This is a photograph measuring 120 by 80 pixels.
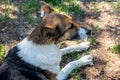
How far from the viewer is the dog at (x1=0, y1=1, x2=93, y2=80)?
16.4 ft

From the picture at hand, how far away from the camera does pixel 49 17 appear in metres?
5.10

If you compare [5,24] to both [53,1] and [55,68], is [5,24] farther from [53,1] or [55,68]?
[55,68]

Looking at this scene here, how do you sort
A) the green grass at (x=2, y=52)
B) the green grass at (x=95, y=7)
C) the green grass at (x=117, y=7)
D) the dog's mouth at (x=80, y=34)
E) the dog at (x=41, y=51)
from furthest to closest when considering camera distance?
the green grass at (x=95, y=7)
the green grass at (x=117, y=7)
the green grass at (x=2, y=52)
the dog's mouth at (x=80, y=34)
the dog at (x=41, y=51)

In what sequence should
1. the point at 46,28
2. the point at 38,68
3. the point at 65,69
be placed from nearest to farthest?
the point at 46,28
the point at 38,68
the point at 65,69

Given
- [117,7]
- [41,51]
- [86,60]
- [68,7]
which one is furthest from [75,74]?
[117,7]

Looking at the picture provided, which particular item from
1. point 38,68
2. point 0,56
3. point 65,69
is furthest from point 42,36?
point 0,56

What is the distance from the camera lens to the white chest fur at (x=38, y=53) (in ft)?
16.7

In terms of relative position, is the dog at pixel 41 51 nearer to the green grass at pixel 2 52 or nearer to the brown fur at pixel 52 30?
the brown fur at pixel 52 30

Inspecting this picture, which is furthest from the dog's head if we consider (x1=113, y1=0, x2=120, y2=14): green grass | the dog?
(x1=113, y1=0, x2=120, y2=14): green grass

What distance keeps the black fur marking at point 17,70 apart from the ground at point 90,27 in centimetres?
104

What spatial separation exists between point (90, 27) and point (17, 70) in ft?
6.53

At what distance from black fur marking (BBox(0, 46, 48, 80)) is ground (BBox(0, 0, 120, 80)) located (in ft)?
3.41

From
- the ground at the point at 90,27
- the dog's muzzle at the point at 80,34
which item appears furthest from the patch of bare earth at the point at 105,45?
the dog's muzzle at the point at 80,34

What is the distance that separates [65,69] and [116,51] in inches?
44.2
